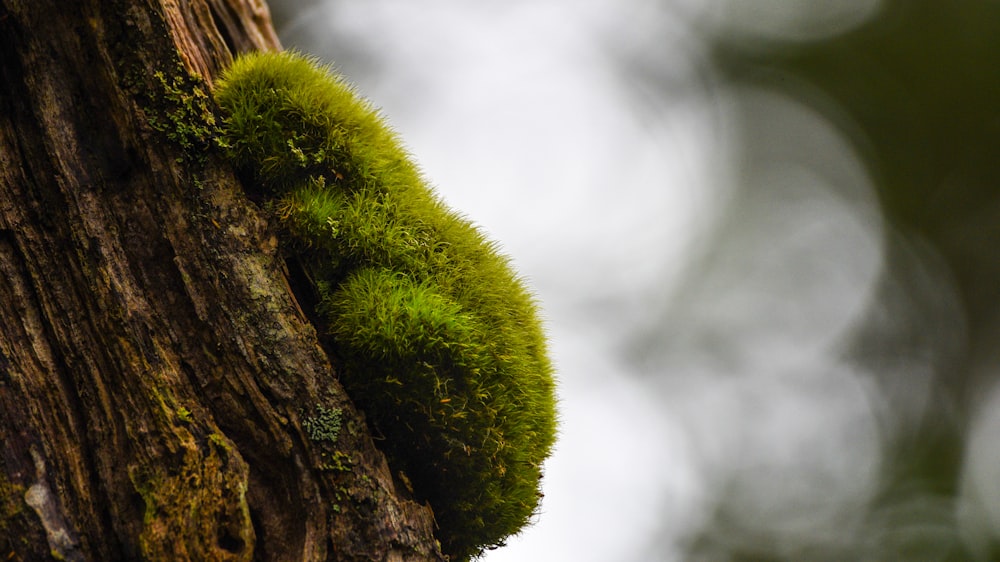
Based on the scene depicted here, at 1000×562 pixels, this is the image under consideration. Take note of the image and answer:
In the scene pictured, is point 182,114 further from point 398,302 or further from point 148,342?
point 398,302

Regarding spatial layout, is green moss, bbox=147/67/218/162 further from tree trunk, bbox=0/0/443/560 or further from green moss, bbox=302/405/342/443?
green moss, bbox=302/405/342/443

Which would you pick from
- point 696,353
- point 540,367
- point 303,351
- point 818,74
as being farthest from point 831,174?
point 303,351

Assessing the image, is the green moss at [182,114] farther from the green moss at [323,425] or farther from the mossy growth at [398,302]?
the green moss at [323,425]

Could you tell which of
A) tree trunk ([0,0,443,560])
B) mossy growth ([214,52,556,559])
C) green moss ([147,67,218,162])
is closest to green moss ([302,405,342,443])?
tree trunk ([0,0,443,560])

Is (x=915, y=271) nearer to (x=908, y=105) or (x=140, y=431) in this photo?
(x=908, y=105)

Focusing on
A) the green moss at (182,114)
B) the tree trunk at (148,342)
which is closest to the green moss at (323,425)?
the tree trunk at (148,342)
